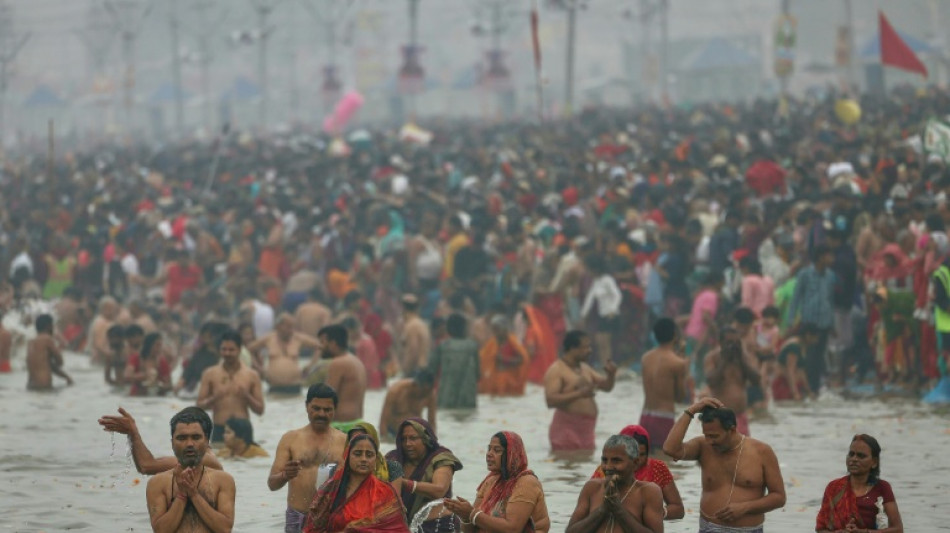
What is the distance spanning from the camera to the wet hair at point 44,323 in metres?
17.7

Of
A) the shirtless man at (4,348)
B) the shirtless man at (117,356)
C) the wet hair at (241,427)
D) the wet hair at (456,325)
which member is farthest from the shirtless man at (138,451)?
the shirtless man at (4,348)

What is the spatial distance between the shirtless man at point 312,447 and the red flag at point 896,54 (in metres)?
15.9

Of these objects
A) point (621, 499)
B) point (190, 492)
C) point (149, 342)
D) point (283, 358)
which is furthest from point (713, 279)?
point (190, 492)

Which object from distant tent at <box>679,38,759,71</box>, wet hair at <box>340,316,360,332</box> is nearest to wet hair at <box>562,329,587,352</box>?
wet hair at <box>340,316,360,332</box>

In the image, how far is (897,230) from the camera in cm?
1672

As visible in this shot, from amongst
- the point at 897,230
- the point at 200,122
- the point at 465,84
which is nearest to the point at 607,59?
the point at 200,122

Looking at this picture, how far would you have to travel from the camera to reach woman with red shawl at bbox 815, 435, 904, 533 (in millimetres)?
7637

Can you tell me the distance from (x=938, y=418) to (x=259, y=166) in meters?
18.8

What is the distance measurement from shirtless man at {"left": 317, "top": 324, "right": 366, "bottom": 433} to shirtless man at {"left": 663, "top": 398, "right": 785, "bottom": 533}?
154 inches

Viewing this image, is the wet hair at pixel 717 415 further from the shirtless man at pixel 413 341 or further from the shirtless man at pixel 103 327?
the shirtless man at pixel 103 327

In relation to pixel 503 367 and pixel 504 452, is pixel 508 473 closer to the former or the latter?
pixel 504 452

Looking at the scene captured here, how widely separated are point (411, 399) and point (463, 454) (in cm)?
163

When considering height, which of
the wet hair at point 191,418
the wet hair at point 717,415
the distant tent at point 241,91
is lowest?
the wet hair at point 717,415

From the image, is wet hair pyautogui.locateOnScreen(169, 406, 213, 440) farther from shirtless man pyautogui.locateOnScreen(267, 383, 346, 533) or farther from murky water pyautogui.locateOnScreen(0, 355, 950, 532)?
murky water pyautogui.locateOnScreen(0, 355, 950, 532)
